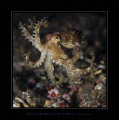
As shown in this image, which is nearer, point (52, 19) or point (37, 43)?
point (37, 43)

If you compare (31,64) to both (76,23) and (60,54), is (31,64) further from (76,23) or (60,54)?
(76,23)

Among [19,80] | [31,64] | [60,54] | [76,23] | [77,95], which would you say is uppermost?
[76,23]

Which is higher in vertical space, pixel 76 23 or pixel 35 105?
pixel 76 23

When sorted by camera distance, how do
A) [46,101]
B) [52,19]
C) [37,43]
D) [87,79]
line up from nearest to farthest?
[37,43] < [46,101] < [87,79] < [52,19]

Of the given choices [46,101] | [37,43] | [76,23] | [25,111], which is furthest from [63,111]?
[76,23]

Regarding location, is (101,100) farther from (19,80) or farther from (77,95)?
(19,80)

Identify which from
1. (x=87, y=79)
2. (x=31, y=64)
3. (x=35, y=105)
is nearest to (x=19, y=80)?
(x=35, y=105)

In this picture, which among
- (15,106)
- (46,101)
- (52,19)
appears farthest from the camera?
(52,19)

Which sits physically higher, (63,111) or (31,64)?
(31,64)

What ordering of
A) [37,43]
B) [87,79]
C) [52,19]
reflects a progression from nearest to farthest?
[37,43]
[87,79]
[52,19]
